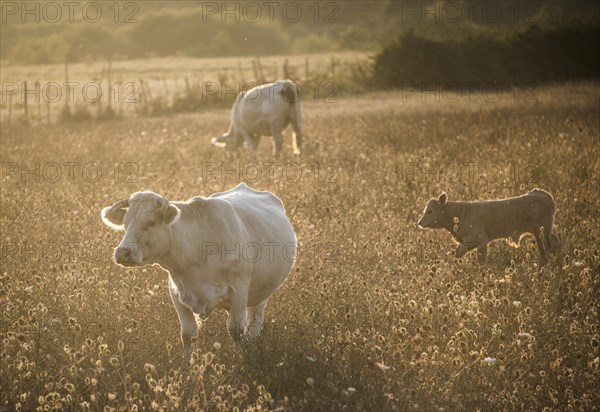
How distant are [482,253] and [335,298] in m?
2.62

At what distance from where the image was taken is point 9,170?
51.7 feet

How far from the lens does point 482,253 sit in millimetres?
10094

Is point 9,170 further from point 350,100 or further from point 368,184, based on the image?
point 350,100

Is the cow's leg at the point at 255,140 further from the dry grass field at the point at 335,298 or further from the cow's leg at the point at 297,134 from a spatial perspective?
the dry grass field at the point at 335,298

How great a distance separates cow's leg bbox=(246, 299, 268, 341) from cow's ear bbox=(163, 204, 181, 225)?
145 cm

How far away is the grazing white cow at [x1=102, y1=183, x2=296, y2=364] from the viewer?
6492mm

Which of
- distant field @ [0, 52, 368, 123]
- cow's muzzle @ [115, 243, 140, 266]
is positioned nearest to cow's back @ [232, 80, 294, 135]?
distant field @ [0, 52, 368, 123]

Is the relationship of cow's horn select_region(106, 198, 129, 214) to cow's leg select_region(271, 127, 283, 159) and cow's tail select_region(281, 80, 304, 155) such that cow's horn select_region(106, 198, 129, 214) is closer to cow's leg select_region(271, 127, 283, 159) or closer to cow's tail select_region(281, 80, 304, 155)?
cow's leg select_region(271, 127, 283, 159)

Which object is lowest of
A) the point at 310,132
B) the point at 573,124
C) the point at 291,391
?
the point at 310,132

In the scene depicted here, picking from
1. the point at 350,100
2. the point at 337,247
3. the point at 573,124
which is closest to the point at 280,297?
the point at 337,247

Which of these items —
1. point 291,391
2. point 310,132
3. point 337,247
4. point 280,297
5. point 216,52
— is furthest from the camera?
point 216,52

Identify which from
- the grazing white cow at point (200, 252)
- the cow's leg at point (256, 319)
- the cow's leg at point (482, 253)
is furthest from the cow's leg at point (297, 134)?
the grazing white cow at point (200, 252)

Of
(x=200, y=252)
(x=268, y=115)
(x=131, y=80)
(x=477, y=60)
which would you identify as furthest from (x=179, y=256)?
(x=131, y=80)

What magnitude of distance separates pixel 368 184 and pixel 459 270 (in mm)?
5498
